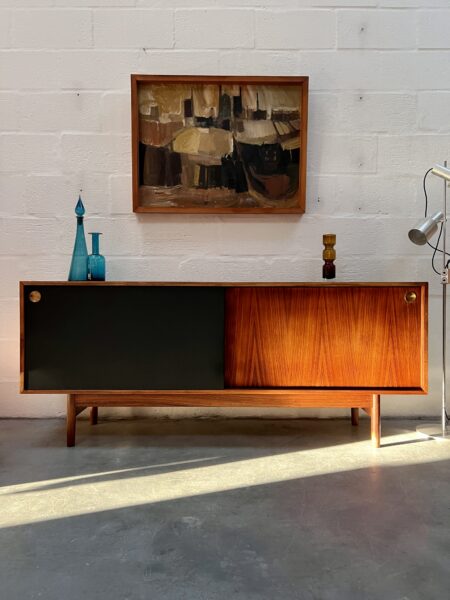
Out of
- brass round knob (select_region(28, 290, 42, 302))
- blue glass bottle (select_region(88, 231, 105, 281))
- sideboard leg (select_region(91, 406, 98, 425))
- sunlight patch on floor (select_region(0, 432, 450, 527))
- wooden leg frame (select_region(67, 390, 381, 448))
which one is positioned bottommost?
sunlight patch on floor (select_region(0, 432, 450, 527))

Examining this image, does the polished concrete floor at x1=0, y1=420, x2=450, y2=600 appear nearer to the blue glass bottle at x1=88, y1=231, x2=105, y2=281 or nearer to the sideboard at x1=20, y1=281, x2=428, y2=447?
the sideboard at x1=20, y1=281, x2=428, y2=447

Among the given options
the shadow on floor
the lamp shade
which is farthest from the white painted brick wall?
the shadow on floor

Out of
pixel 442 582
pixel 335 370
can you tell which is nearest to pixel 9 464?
pixel 335 370

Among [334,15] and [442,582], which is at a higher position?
[334,15]

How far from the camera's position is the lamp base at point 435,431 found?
2.38 metres

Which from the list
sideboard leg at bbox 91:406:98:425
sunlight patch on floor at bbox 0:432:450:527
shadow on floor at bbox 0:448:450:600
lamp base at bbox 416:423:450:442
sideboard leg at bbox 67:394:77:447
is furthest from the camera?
sideboard leg at bbox 91:406:98:425

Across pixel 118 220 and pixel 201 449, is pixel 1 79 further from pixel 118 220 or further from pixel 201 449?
pixel 201 449

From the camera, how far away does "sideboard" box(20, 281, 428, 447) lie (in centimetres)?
215

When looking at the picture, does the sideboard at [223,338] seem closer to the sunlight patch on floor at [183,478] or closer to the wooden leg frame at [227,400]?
the wooden leg frame at [227,400]

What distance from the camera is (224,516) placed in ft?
5.20

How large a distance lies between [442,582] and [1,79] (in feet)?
9.17

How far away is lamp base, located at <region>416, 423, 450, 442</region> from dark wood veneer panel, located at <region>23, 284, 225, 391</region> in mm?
1038

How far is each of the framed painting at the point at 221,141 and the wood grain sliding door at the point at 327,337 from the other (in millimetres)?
647

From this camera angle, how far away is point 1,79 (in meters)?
2.61
